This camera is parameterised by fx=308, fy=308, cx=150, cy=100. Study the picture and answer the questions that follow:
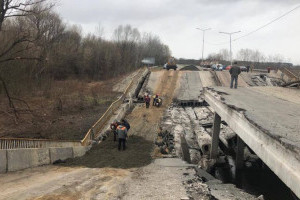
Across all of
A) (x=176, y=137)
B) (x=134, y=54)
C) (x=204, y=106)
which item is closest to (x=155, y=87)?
(x=204, y=106)

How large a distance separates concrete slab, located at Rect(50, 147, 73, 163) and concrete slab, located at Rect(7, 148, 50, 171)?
364 millimetres

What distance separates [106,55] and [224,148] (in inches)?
1762

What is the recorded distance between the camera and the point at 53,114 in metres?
27.6

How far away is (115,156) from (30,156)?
438 cm

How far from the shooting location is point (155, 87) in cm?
4009

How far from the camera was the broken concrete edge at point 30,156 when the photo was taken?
1252 centimetres

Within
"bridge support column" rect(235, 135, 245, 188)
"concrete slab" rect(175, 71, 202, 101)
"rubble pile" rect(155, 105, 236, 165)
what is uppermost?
"concrete slab" rect(175, 71, 202, 101)

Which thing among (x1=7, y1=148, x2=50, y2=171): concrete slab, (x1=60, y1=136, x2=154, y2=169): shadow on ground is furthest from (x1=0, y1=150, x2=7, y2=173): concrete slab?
(x1=60, y1=136, x2=154, y2=169): shadow on ground

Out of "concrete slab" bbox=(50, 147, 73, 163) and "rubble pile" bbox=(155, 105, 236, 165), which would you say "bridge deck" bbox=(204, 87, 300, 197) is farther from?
"concrete slab" bbox=(50, 147, 73, 163)

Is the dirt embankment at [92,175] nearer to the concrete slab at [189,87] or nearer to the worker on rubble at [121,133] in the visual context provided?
the worker on rubble at [121,133]

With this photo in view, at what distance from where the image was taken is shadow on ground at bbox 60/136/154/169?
48.7 feet

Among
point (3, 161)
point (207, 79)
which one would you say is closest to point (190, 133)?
point (3, 161)

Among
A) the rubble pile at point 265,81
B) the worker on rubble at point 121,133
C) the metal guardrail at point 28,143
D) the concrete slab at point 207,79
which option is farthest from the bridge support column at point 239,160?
the rubble pile at point 265,81

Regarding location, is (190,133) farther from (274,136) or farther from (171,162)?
(274,136)
